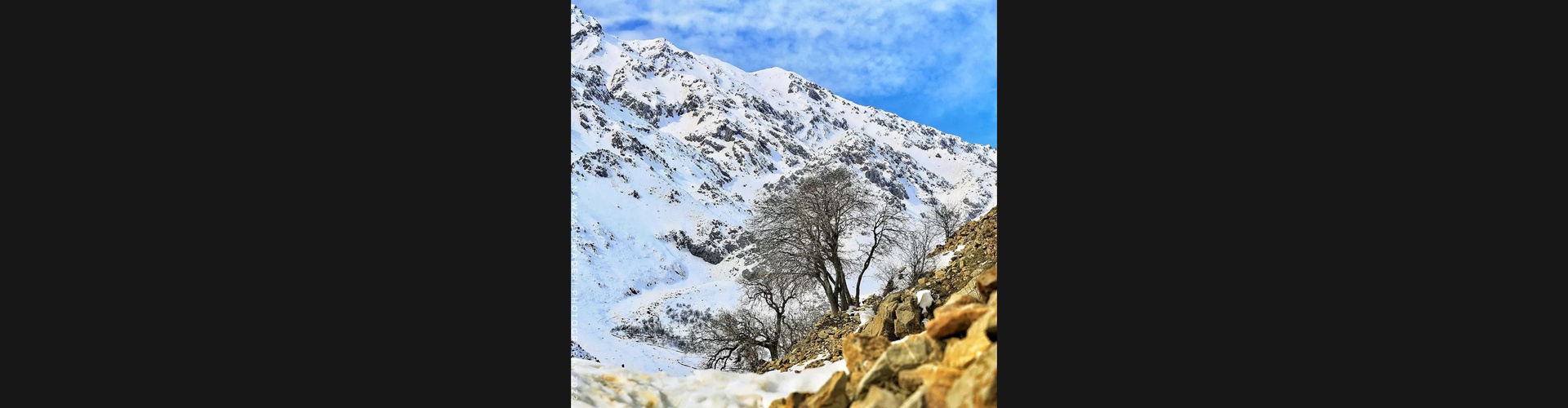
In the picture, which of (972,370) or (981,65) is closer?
→ (972,370)

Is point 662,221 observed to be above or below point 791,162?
below

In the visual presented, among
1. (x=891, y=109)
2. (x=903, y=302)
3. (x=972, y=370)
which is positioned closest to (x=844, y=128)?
(x=891, y=109)

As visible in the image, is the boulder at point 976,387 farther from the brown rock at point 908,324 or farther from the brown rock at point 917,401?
the brown rock at point 908,324

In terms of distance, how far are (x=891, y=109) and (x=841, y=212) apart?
0.98 m

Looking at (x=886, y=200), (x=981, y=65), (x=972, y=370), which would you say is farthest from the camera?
(x=886, y=200)

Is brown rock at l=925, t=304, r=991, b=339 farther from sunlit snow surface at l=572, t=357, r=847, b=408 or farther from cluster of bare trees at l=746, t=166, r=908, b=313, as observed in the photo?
cluster of bare trees at l=746, t=166, r=908, b=313

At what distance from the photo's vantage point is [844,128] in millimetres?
6859

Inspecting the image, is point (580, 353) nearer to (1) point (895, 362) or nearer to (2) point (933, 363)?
(1) point (895, 362)

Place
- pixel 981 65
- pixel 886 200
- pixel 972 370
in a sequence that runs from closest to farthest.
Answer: pixel 972 370 → pixel 981 65 → pixel 886 200

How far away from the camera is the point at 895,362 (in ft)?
20.3

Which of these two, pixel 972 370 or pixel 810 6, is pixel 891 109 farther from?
pixel 972 370

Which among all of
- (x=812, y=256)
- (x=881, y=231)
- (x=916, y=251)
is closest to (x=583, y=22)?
(x=812, y=256)

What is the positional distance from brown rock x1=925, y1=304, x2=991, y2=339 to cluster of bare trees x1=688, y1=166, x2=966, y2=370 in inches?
25.7

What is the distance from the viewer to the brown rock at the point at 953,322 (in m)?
6.24
